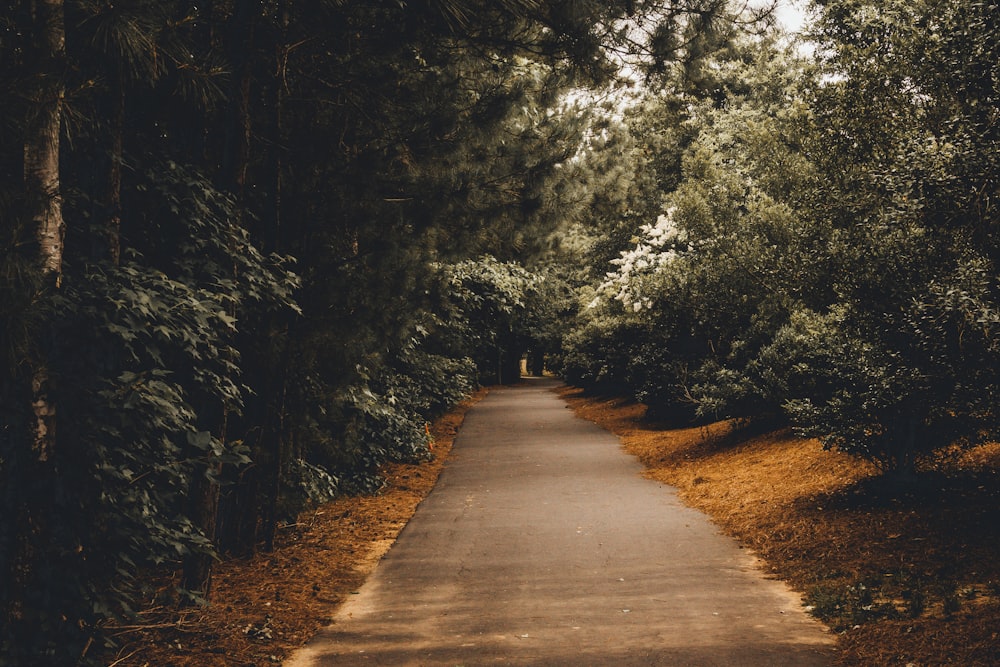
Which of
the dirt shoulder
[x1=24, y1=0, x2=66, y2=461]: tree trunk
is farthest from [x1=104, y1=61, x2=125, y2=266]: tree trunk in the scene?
the dirt shoulder

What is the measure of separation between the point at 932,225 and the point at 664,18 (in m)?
3.20

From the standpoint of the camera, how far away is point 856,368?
9531 millimetres

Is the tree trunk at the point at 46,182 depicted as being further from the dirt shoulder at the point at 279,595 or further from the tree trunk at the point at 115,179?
the dirt shoulder at the point at 279,595

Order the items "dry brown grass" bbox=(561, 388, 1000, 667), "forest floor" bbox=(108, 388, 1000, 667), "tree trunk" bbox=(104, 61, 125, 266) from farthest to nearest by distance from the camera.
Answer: "forest floor" bbox=(108, 388, 1000, 667), "dry brown grass" bbox=(561, 388, 1000, 667), "tree trunk" bbox=(104, 61, 125, 266)

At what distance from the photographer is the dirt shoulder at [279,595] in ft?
19.7

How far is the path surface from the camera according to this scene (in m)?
5.89

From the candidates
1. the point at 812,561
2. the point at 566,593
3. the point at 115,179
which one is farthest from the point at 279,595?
the point at 812,561

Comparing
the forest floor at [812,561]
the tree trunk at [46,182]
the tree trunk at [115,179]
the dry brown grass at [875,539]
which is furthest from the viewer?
the forest floor at [812,561]

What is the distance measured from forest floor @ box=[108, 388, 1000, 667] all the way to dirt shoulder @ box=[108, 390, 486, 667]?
0.05ft

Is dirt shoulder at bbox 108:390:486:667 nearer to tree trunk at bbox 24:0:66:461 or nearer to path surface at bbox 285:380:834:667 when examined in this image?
path surface at bbox 285:380:834:667

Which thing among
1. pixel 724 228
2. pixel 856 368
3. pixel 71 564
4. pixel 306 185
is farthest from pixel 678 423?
pixel 71 564

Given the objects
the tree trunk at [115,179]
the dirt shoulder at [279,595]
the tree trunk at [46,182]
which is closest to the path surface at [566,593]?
the dirt shoulder at [279,595]

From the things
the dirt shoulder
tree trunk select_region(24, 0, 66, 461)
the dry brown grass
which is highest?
tree trunk select_region(24, 0, 66, 461)

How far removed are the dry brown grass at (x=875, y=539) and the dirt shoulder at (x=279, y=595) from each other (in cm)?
410
